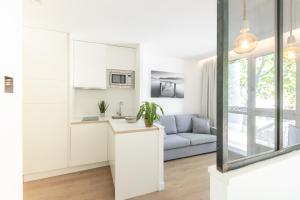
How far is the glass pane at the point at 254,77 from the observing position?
106 cm

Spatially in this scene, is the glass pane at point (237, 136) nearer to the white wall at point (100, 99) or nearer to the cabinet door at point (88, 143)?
the cabinet door at point (88, 143)

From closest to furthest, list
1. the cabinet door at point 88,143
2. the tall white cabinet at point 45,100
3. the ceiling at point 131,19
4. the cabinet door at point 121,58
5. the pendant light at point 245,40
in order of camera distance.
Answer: the pendant light at point 245,40
the ceiling at point 131,19
the tall white cabinet at point 45,100
the cabinet door at point 88,143
the cabinet door at point 121,58

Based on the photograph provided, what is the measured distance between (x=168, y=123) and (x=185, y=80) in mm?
1402

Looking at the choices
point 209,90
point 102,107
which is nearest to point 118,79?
point 102,107

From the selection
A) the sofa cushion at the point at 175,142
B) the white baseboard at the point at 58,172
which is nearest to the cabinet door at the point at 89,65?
the white baseboard at the point at 58,172

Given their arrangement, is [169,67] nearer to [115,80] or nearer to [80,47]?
[115,80]

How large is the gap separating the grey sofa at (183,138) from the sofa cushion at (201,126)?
23mm

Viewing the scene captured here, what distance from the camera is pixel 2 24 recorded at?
915mm

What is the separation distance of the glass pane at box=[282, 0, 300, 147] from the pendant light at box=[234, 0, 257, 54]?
0.23 metres

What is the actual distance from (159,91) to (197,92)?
4.29ft

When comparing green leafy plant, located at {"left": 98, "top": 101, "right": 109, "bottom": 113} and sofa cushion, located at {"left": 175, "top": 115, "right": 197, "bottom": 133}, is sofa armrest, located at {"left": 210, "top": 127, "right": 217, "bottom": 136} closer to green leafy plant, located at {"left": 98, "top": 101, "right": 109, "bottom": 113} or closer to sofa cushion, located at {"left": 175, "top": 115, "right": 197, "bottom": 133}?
sofa cushion, located at {"left": 175, "top": 115, "right": 197, "bottom": 133}

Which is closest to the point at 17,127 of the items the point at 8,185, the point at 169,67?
the point at 8,185

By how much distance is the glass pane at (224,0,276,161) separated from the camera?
1056mm

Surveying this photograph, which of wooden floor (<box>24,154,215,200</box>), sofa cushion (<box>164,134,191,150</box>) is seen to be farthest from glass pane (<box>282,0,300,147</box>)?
sofa cushion (<box>164,134,191,150</box>)
